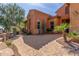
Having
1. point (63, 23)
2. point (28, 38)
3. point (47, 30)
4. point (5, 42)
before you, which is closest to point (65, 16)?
point (63, 23)

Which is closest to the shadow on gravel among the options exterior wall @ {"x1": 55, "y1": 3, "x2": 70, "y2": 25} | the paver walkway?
the paver walkway

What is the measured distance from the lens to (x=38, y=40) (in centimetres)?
328

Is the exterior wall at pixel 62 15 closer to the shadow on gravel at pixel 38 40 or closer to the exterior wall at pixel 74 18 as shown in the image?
the exterior wall at pixel 74 18

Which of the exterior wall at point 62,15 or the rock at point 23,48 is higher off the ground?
the exterior wall at point 62,15

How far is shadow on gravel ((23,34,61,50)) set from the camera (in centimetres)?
327

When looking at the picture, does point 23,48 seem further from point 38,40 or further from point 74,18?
point 74,18

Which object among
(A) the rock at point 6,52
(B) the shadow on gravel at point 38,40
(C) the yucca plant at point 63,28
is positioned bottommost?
(A) the rock at point 6,52

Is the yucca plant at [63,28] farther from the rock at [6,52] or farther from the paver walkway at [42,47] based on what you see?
the rock at [6,52]

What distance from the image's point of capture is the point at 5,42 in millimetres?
3268

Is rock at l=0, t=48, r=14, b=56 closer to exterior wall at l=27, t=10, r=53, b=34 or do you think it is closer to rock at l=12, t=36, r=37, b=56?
rock at l=12, t=36, r=37, b=56

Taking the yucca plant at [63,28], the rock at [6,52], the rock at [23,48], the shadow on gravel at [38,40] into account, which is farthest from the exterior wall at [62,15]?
the rock at [6,52]

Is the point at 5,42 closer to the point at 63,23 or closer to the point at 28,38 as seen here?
the point at 28,38

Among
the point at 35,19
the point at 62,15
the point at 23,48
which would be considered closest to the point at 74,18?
the point at 62,15

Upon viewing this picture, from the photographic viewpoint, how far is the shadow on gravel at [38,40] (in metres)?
3.27
